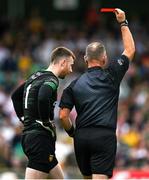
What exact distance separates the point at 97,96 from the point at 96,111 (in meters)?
0.19

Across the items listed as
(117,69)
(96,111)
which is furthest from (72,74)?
(96,111)

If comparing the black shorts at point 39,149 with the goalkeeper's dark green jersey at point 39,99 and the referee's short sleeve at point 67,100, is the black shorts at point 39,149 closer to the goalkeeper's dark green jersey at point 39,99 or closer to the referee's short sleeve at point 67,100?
the goalkeeper's dark green jersey at point 39,99

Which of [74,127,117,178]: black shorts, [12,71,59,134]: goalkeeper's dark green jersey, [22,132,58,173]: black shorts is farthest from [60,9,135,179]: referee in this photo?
[22,132,58,173]: black shorts

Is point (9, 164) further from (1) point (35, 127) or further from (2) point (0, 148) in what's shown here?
(1) point (35, 127)

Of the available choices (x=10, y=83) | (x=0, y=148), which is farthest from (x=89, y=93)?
(x=10, y=83)

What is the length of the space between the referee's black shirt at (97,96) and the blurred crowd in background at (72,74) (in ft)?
18.1

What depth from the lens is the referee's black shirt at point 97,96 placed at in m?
10.3

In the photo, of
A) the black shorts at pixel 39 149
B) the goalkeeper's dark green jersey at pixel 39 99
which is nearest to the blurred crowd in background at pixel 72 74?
the black shorts at pixel 39 149

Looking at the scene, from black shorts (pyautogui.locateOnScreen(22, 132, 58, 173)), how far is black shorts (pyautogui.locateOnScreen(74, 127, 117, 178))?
38cm

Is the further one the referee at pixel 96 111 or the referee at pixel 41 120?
the referee at pixel 41 120

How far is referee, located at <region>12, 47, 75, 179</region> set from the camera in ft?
34.2

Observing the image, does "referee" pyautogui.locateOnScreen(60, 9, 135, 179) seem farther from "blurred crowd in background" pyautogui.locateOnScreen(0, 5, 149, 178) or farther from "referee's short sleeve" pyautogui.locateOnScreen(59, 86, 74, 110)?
"blurred crowd in background" pyautogui.locateOnScreen(0, 5, 149, 178)

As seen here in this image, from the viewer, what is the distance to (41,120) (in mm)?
10430

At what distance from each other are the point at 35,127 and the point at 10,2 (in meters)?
15.0
